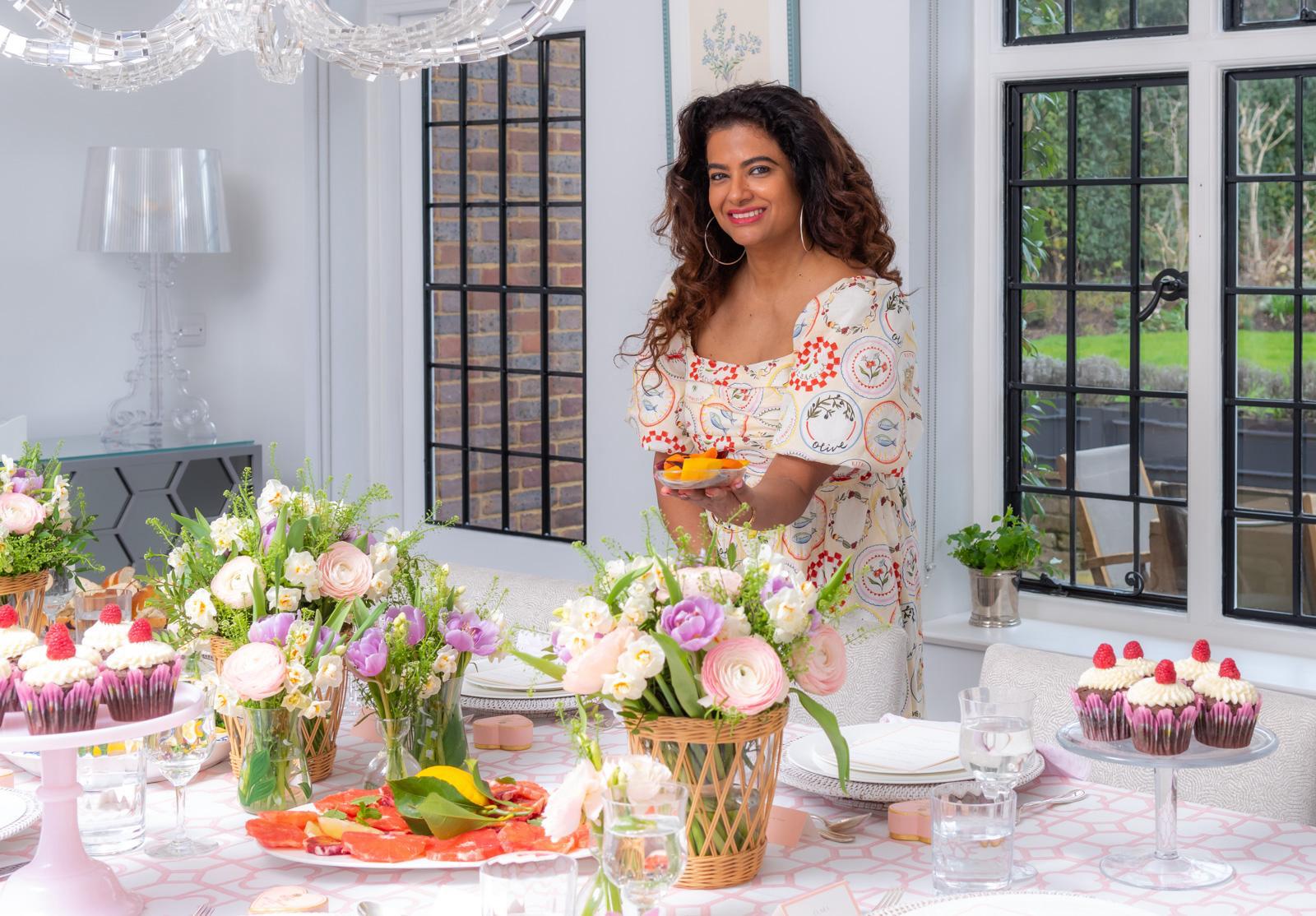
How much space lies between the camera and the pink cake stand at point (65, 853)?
4.66 ft

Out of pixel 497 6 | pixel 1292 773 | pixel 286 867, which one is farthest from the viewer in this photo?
pixel 497 6

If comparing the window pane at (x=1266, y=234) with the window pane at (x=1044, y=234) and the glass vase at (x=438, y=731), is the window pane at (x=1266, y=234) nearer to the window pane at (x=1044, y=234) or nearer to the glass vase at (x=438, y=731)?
the window pane at (x=1044, y=234)

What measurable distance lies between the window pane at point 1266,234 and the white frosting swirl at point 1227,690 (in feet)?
6.40

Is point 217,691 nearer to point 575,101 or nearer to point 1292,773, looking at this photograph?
point 1292,773

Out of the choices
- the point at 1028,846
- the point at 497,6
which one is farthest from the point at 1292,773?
the point at 497,6

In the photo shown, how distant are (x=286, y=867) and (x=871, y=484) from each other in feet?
4.15

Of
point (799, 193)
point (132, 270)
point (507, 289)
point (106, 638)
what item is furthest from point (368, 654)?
point (132, 270)

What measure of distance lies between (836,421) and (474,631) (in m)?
0.78

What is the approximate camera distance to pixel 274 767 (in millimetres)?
1710

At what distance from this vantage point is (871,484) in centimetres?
253

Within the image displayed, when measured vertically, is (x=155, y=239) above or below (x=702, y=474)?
above

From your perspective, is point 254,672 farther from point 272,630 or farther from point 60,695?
point 60,695

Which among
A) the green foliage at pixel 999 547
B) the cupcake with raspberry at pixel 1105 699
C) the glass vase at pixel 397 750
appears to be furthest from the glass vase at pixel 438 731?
the green foliage at pixel 999 547

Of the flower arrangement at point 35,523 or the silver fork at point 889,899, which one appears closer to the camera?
the silver fork at point 889,899
